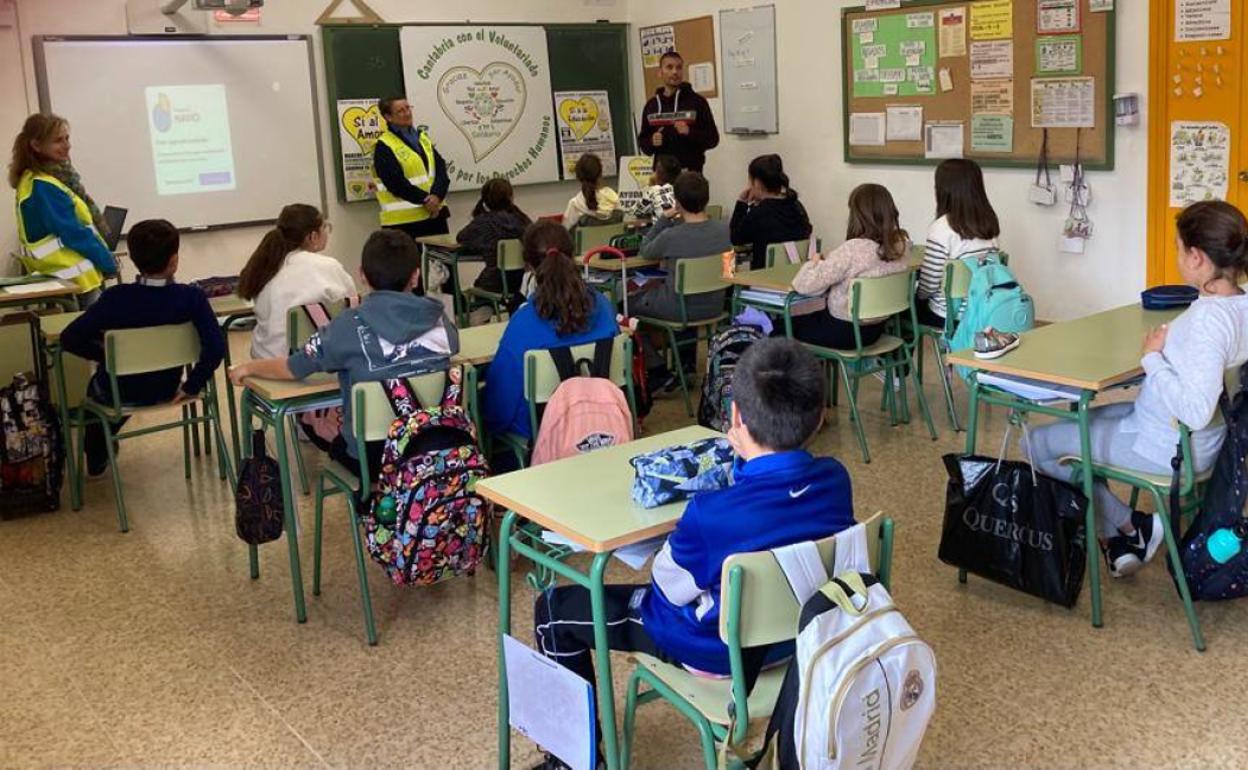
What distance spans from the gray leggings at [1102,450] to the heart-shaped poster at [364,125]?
6.07 metres

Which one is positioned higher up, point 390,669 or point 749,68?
point 749,68

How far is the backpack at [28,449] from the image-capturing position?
4.52m

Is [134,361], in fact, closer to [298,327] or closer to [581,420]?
[298,327]

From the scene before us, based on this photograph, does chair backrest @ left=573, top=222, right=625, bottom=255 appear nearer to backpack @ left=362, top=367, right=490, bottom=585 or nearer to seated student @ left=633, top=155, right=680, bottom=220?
seated student @ left=633, top=155, right=680, bottom=220

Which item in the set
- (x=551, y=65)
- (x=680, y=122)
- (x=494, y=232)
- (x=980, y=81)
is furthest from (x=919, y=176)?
(x=551, y=65)

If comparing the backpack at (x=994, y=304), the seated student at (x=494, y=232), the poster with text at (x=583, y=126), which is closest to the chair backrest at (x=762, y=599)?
the backpack at (x=994, y=304)

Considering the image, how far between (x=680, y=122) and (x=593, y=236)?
1968 millimetres

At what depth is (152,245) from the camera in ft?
14.3

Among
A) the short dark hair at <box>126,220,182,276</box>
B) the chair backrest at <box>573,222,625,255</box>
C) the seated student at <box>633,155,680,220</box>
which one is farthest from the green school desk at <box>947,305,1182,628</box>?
the chair backrest at <box>573,222,625,255</box>

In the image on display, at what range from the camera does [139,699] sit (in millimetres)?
3189

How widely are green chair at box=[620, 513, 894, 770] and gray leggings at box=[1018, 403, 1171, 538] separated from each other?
133 centimetres

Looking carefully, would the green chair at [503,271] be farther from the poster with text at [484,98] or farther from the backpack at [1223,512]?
the backpack at [1223,512]

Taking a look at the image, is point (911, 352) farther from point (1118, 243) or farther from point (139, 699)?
point (139, 699)

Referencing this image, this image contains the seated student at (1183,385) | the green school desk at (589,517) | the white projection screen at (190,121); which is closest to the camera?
the green school desk at (589,517)
